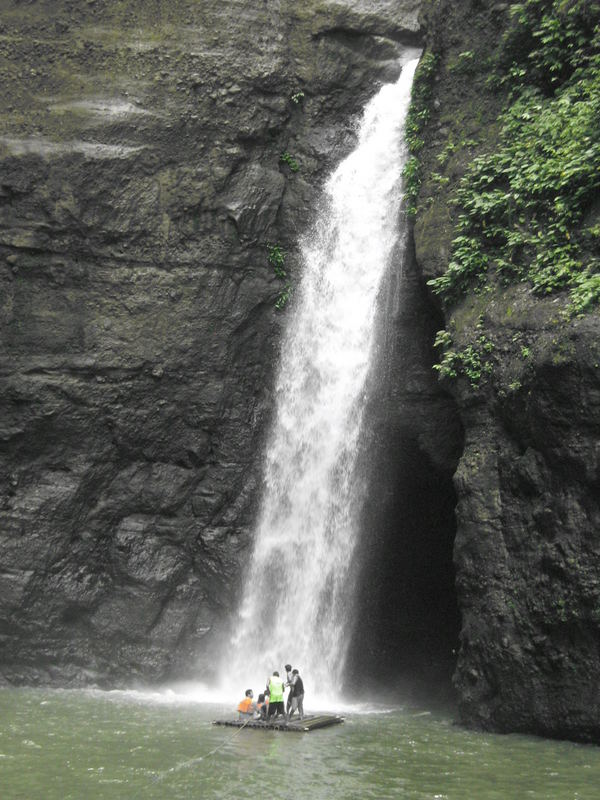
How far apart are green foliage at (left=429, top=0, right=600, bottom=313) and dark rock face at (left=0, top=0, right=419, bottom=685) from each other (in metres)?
5.75

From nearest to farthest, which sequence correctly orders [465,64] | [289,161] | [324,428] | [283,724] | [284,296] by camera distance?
[283,724]
[465,64]
[324,428]
[284,296]
[289,161]

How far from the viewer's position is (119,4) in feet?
67.5

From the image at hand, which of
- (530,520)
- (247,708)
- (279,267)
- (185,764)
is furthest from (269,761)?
(279,267)

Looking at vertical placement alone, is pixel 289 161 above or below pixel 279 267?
above

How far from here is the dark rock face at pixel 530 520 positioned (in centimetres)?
1234

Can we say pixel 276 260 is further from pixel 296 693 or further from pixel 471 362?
pixel 296 693

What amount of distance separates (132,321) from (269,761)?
1086 centimetres

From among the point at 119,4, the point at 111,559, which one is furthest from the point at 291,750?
the point at 119,4

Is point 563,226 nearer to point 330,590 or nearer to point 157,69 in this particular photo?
point 330,590

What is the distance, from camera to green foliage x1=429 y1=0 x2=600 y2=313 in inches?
545

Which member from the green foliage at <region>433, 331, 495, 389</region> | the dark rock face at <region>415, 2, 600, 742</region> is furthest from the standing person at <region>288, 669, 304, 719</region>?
the green foliage at <region>433, 331, 495, 389</region>

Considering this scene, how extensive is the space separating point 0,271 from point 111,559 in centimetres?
678

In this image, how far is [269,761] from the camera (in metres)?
10.5

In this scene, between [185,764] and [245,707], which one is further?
[245,707]
